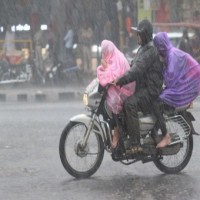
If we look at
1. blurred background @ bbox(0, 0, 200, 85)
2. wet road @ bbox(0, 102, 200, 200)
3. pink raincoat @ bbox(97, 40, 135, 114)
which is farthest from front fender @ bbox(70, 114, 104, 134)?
blurred background @ bbox(0, 0, 200, 85)

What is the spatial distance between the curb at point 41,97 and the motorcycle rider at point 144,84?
10958 mm

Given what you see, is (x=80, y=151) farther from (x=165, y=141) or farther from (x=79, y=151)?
(x=165, y=141)

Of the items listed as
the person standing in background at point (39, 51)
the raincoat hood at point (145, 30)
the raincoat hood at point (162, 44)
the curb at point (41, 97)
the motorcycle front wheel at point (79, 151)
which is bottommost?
the curb at point (41, 97)

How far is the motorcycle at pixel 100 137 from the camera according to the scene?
24.9 ft

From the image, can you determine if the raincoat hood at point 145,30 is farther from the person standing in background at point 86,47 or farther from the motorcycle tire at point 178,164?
the person standing in background at point 86,47

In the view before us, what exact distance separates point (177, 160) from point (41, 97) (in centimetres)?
1158

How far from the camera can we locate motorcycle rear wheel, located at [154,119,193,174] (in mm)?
7996

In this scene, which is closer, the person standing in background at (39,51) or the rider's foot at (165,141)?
the rider's foot at (165,141)

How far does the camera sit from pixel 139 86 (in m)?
7.64

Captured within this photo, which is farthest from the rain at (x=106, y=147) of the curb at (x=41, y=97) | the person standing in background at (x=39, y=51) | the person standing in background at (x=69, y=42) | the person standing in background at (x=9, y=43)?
the person standing in background at (x=69, y=42)

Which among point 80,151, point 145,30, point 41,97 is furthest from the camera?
point 41,97

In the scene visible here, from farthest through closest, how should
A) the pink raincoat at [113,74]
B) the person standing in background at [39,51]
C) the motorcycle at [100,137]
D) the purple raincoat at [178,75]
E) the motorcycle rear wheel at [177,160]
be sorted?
the person standing in background at [39,51]
the motorcycle rear wheel at [177,160]
the purple raincoat at [178,75]
the motorcycle at [100,137]
the pink raincoat at [113,74]

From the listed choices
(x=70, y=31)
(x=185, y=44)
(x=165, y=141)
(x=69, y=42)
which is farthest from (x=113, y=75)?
(x=70, y=31)

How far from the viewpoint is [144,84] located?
25.1 ft
